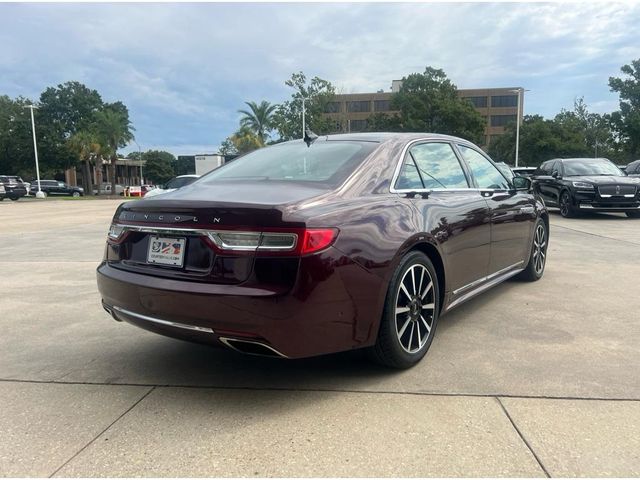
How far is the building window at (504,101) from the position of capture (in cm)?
9041

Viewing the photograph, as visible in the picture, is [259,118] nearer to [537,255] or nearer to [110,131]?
[110,131]

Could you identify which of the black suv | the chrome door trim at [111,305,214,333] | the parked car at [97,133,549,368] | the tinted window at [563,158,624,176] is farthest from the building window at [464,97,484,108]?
the chrome door trim at [111,305,214,333]

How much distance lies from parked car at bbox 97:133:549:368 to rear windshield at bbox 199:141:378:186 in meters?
0.02

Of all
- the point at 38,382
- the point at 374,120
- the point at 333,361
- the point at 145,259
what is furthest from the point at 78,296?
the point at 374,120

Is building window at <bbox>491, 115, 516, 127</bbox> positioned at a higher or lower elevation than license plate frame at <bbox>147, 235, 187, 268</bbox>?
higher

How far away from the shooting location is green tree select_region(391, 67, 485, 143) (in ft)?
171

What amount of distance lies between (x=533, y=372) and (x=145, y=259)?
248 cm

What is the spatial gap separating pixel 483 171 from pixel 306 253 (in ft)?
9.02

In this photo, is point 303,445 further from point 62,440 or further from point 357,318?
point 62,440

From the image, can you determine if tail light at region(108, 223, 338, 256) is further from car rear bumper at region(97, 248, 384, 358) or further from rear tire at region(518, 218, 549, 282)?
rear tire at region(518, 218, 549, 282)

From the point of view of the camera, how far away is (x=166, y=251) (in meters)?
2.92

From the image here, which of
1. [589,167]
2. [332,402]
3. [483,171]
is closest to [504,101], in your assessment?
[589,167]

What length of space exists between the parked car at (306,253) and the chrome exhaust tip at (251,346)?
12 mm

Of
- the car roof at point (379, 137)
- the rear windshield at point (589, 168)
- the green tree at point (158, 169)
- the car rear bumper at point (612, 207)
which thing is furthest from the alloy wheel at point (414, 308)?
the green tree at point (158, 169)
